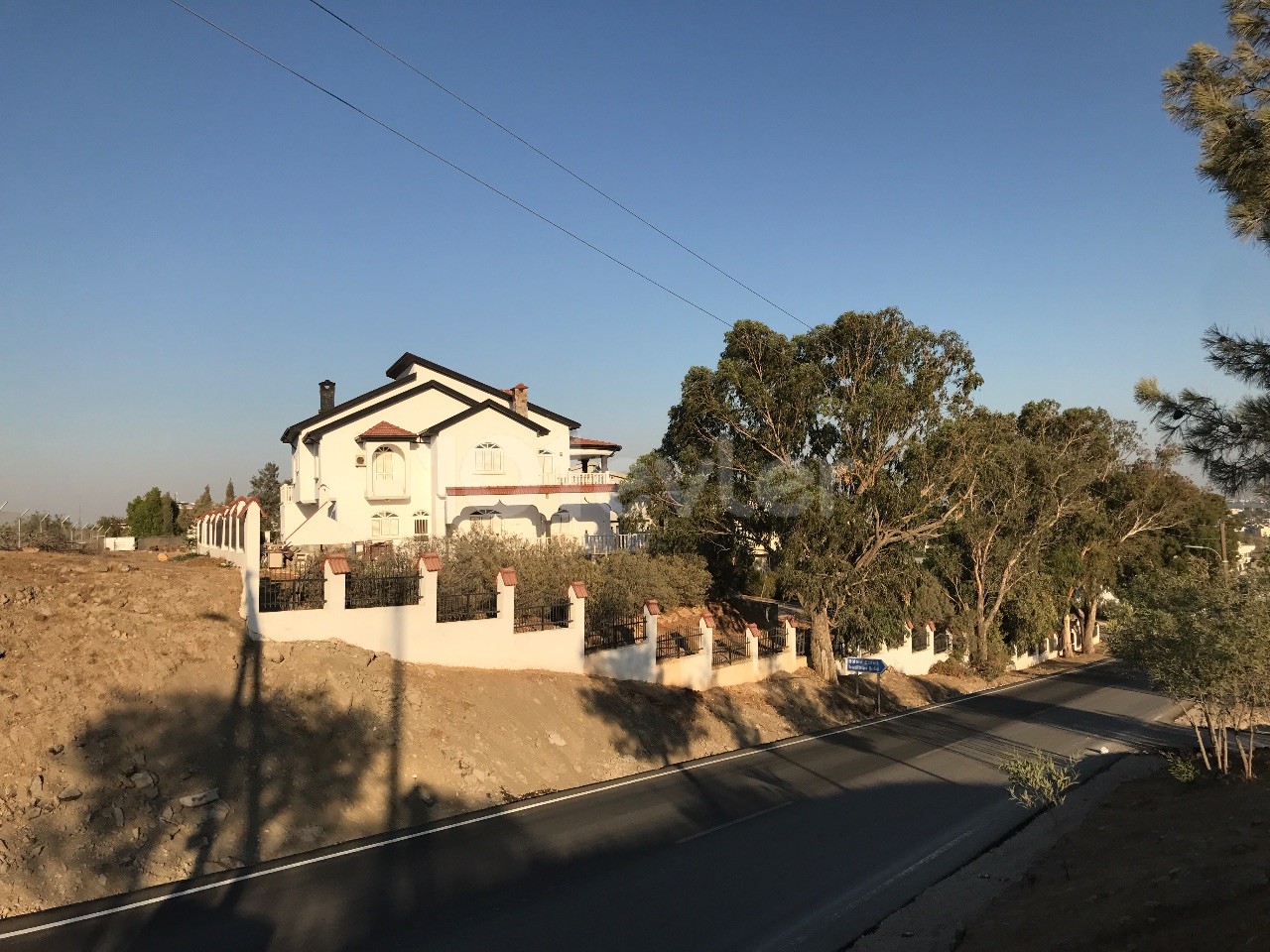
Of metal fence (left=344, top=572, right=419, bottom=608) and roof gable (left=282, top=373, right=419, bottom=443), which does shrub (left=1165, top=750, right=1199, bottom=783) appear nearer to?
metal fence (left=344, top=572, right=419, bottom=608)

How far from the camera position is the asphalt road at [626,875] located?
9.87 metres

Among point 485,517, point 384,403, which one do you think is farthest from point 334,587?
point 384,403

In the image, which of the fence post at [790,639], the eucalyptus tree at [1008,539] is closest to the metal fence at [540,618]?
the fence post at [790,639]

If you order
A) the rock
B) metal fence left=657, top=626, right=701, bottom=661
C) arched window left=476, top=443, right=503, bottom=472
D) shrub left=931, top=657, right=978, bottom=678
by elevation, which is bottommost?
shrub left=931, top=657, right=978, bottom=678

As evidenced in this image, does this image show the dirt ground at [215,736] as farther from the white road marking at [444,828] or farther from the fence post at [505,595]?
the fence post at [505,595]

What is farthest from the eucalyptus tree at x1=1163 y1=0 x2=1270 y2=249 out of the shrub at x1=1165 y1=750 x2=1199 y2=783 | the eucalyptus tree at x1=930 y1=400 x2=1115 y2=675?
the eucalyptus tree at x1=930 y1=400 x2=1115 y2=675

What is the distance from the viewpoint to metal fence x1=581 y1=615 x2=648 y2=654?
2338cm

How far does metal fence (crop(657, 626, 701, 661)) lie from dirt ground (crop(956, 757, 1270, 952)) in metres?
12.4

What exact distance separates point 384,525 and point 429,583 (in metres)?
18.8

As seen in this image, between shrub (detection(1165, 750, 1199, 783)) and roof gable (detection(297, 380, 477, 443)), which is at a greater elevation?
roof gable (detection(297, 380, 477, 443))

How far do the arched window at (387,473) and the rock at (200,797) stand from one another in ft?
81.0

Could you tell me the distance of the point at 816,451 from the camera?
28875 millimetres

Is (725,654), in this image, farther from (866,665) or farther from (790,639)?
(866,665)

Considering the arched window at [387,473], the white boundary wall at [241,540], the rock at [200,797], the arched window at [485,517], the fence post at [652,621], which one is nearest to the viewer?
the rock at [200,797]
